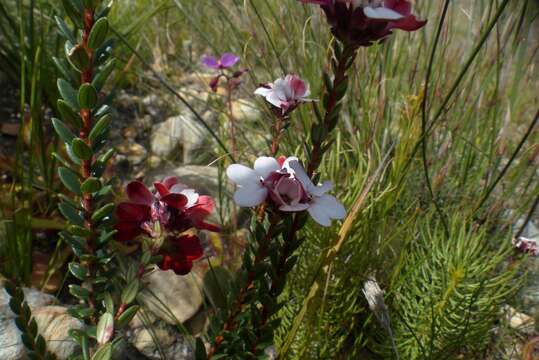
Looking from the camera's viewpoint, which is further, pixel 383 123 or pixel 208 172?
pixel 208 172

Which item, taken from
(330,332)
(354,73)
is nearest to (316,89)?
(354,73)

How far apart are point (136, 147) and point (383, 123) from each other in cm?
83

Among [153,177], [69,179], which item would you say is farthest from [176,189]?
[153,177]

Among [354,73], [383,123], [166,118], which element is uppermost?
[354,73]

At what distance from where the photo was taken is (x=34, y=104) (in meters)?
1.06

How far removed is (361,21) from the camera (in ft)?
1.67

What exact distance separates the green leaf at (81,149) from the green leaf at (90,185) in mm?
26

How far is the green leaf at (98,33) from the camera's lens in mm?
534

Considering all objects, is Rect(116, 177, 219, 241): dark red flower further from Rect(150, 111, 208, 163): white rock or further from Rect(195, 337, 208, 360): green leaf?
Rect(150, 111, 208, 163): white rock

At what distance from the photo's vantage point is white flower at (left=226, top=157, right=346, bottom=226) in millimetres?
555

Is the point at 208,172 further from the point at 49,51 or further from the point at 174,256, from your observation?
the point at 174,256

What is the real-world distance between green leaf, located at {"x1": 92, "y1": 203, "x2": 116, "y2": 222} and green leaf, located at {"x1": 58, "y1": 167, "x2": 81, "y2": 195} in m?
0.03

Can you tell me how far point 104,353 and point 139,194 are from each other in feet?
0.62

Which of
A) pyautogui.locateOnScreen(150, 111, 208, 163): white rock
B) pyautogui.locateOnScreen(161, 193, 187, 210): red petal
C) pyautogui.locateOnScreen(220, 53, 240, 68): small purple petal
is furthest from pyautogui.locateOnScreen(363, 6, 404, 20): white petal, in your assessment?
pyautogui.locateOnScreen(150, 111, 208, 163): white rock
